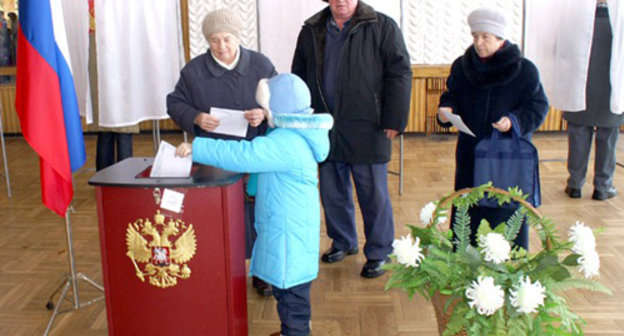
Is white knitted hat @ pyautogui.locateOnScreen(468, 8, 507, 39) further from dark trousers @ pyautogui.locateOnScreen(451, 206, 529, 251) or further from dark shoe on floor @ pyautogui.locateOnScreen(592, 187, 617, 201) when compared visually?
dark shoe on floor @ pyautogui.locateOnScreen(592, 187, 617, 201)

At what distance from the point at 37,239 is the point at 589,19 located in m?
3.69

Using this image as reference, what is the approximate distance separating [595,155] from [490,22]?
2.32 m

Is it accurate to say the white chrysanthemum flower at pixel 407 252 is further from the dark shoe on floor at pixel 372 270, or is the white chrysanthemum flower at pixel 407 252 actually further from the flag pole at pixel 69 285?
the flag pole at pixel 69 285

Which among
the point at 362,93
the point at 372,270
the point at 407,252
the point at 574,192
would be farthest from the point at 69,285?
the point at 574,192

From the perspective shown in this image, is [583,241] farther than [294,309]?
No

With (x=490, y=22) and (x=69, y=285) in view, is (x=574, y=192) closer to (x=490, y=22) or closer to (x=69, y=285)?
(x=490, y=22)

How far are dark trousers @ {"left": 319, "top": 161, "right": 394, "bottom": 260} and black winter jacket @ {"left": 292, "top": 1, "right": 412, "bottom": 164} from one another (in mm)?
87

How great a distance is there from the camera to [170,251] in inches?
80.7

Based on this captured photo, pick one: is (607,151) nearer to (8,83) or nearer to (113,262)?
(113,262)

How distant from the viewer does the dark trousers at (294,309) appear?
2.21 metres

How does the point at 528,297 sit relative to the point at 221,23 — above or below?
below

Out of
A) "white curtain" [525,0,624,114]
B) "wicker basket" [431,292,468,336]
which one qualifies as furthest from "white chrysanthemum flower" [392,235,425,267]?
"white curtain" [525,0,624,114]

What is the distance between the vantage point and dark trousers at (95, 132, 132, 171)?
4316 millimetres

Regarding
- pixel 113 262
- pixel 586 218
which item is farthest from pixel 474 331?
pixel 586 218
